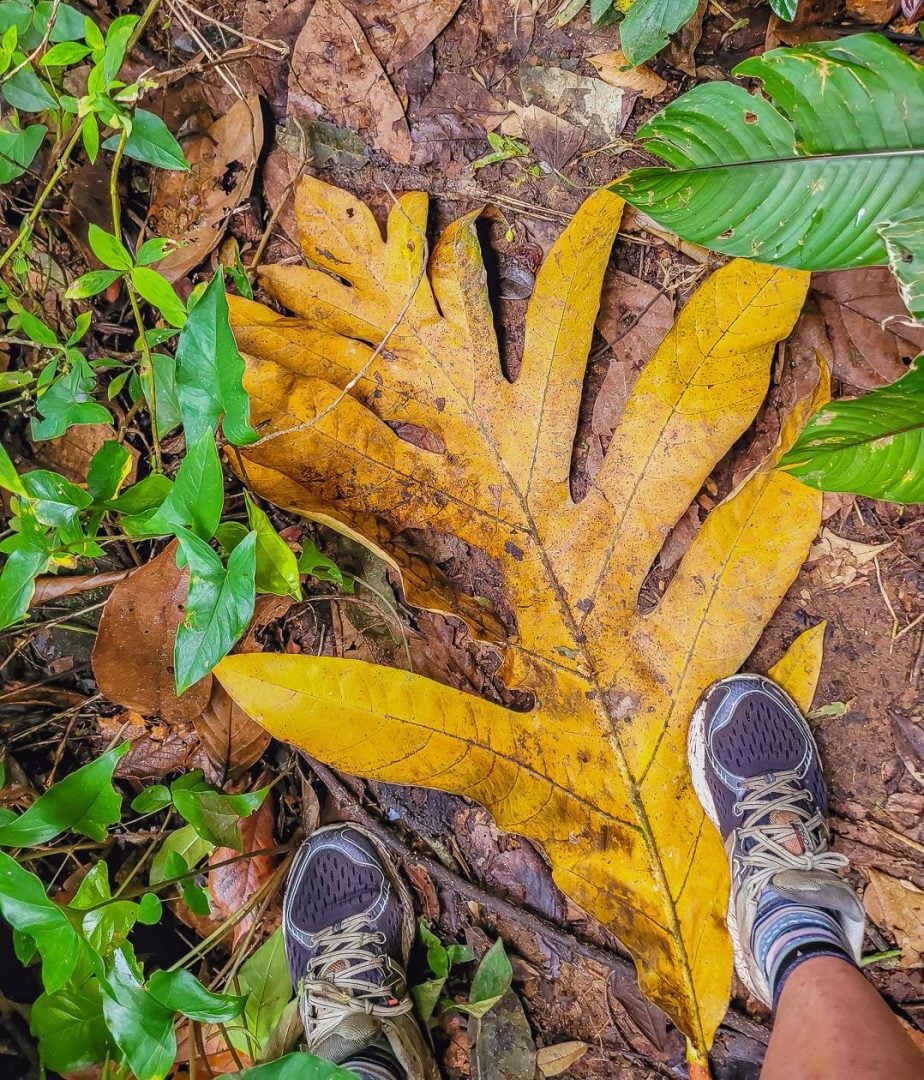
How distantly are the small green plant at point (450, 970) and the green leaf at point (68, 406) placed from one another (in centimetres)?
138

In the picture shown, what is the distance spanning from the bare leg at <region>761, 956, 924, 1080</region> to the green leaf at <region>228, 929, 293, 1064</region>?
3.54 feet

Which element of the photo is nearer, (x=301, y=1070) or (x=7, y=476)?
(x=301, y=1070)

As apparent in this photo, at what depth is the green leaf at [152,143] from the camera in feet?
4.82

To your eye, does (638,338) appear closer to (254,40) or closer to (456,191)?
(456,191)

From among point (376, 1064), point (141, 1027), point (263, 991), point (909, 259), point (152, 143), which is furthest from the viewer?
point (263, 991)

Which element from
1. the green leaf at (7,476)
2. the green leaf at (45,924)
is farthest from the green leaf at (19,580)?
the green leaf at (45,924)

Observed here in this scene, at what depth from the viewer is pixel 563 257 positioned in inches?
57.2

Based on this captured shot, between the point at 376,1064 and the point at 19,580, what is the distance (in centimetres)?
130

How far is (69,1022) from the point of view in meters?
1.36

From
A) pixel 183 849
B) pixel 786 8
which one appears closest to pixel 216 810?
pixel 183 849

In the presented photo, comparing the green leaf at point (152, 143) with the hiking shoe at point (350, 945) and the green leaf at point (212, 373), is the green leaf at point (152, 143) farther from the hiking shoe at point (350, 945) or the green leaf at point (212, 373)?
the hiking shoe at point (350, 945)

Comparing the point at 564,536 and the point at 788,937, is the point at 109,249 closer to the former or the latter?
the point at 564,536

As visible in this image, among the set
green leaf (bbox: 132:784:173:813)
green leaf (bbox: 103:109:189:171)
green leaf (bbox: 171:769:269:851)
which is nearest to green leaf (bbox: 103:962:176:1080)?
green leaf (bbox: 171:769:269:851)

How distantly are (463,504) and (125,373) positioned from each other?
919 mm
